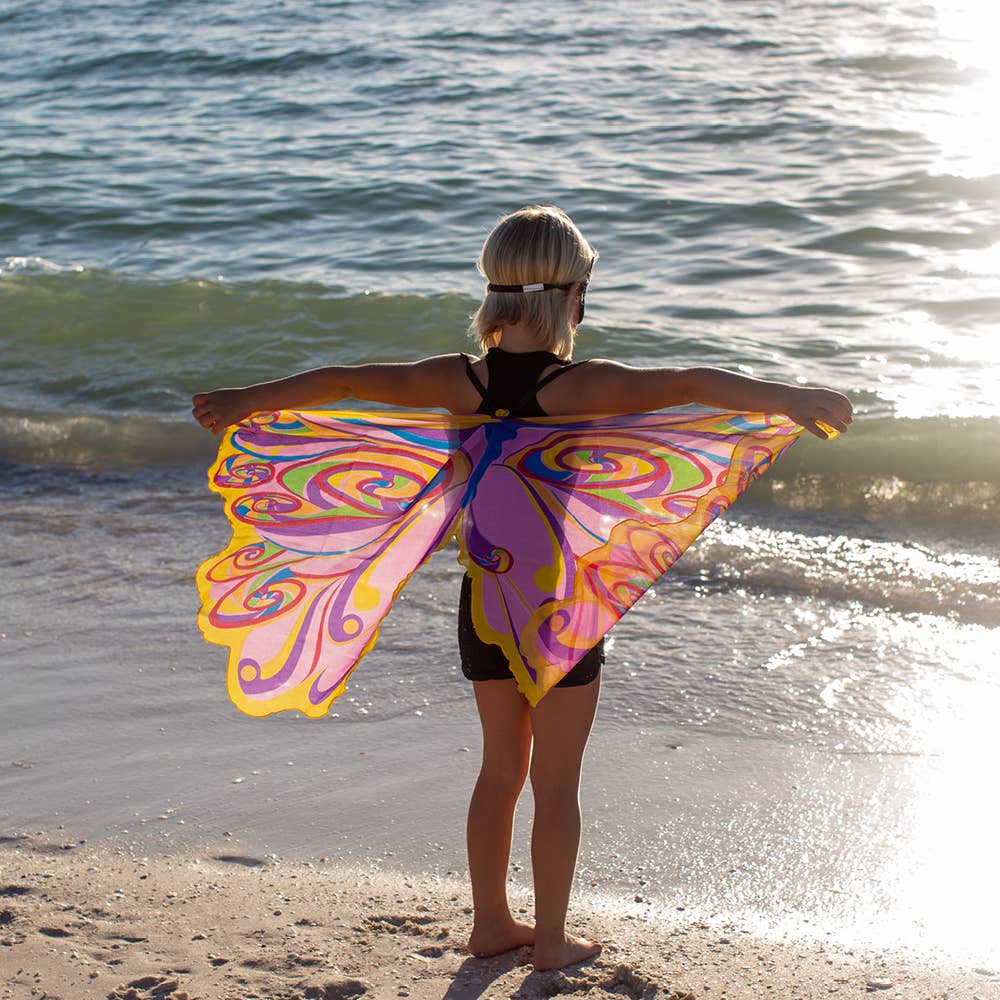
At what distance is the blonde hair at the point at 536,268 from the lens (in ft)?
9.09

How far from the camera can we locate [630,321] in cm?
944

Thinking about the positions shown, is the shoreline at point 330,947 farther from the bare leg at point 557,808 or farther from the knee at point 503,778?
the knee at point 503,778

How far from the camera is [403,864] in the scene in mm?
3383

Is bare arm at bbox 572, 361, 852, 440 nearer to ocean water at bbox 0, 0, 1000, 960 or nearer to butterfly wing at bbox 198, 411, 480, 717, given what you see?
butterfly wing at bbox 198, 411, 480, 717

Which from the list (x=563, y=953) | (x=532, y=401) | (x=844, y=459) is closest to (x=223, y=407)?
(x=532, y=401)

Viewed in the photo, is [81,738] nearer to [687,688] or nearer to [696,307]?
[687,688]

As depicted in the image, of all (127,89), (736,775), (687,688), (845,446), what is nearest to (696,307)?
(845,446)

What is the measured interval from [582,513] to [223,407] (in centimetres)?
92

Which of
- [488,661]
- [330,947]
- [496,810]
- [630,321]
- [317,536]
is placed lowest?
[330,947]

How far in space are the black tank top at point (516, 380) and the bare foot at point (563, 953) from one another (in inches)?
49.1

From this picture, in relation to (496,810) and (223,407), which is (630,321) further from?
(496,810)

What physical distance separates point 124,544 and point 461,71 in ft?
41.7

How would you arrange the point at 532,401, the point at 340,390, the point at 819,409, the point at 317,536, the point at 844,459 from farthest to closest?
the point at 844,459
the point at 317,536
the point at 340,390
the point at 532,401
the point at 819,409

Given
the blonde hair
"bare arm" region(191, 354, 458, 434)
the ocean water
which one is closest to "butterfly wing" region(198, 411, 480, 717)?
"bare arm" region(191, 354, 458, 434)
